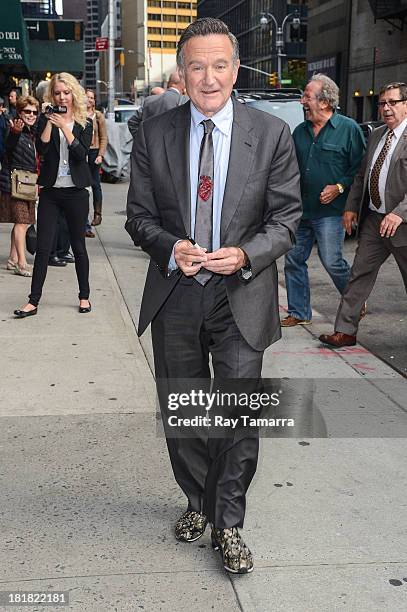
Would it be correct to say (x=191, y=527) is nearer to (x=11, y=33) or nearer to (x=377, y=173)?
(x=377, y=173)

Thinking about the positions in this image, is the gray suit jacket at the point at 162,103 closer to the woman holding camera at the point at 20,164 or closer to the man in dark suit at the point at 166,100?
the man in dark suit at the point at 166,100

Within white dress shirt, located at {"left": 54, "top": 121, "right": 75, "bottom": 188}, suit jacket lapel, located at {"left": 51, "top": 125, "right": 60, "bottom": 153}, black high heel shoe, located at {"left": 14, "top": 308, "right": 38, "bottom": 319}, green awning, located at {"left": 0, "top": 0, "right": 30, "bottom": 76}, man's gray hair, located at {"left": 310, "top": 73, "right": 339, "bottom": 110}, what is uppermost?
green awning, located at {"left": 0, "top": 0, "right": 30, "bottom": 76}

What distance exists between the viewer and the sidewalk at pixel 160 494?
120 inches

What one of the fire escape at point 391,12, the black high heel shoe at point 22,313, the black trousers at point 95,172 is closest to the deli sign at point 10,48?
the black trousers at point 95,172

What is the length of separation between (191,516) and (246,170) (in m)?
1.48

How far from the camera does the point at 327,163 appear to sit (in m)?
6.64

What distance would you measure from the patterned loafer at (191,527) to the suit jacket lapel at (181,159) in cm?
123

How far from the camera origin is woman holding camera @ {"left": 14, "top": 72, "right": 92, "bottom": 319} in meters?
6.96

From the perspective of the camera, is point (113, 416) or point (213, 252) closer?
point (213, 252)

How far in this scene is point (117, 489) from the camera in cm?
390

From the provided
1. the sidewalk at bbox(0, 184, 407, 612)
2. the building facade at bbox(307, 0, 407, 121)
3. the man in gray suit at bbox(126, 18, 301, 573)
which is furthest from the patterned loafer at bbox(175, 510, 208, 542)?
the building facade at bbox(307, 0, 407, 121)

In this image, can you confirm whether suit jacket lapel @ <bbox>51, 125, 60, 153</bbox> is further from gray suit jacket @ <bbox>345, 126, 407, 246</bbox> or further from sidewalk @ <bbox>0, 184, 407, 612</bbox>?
gray suit jacket @ <bbox>345, 126, 407, 246</bbox>

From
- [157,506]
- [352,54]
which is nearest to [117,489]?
[157,506]

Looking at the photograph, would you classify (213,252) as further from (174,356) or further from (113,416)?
(113,416)
